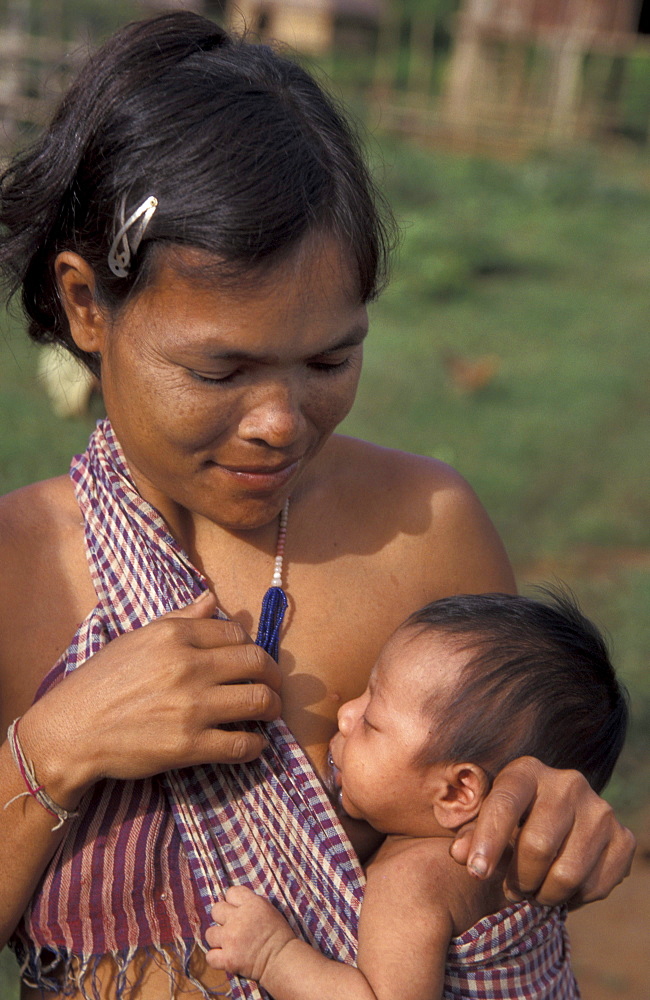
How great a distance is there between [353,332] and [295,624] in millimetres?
571

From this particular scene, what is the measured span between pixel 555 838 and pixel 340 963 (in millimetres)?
404

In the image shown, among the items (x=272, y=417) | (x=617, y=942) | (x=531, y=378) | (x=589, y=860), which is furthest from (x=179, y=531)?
(x=531, y=378)

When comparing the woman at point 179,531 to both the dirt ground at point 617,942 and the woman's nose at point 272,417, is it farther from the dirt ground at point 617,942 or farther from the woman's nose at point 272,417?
the dirt ground at point 617,942

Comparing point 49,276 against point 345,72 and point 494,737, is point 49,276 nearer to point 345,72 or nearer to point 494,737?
point 494,737

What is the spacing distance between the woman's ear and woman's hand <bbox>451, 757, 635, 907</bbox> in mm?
985

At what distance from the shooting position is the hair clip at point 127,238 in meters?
1.65

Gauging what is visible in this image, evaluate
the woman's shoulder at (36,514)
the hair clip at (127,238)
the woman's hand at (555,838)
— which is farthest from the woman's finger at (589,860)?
the hair clip at (127,238)

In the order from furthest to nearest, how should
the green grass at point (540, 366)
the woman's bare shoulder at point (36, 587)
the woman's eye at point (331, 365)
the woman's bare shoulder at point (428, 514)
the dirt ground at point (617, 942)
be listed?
the green grass at point (540, 366) < the dirt ground at point (617, 942) < the woman's bare shoulder at point (428, 514) < the woman's bare shoulder at point (36, 587) < the woman's eye at point (331, 365)

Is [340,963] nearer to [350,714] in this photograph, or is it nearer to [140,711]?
[350,714]

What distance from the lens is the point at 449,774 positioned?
6.23ft

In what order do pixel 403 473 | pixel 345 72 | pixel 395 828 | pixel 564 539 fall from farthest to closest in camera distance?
1. pixel 345 72
2. pixel 564 539
3. pixel 403 473
4. pixel 395 828

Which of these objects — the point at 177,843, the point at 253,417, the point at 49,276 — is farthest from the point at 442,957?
the point at 49,276

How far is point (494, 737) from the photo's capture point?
74.4 inches

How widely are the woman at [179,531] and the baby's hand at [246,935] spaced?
53mm
